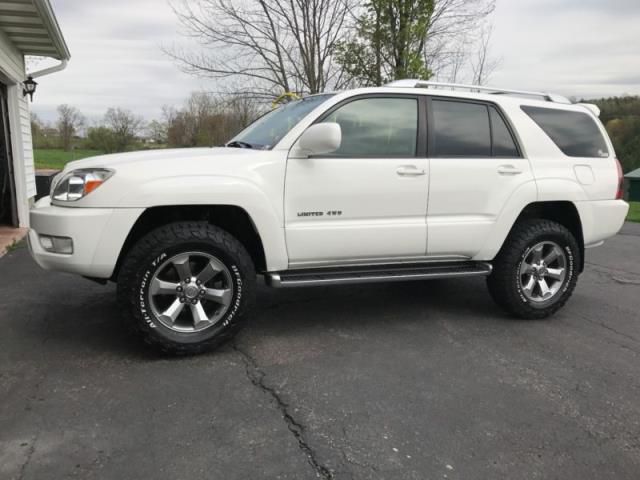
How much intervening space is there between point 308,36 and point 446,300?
10654 millimetres

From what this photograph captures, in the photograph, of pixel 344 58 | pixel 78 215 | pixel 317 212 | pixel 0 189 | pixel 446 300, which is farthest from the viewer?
pixel 344 58

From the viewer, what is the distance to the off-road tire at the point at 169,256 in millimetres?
3322

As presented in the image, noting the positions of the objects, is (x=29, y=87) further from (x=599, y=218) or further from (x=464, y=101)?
(x=599, y=218)

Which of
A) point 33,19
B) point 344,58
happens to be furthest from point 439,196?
point 344,58

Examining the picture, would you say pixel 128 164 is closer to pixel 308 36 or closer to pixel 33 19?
pixel 33 19

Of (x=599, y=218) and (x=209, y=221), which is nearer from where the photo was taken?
(x=209, y=221)

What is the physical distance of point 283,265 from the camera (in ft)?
12.3

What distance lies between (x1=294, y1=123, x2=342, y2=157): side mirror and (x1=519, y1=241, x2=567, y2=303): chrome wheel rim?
2.07m

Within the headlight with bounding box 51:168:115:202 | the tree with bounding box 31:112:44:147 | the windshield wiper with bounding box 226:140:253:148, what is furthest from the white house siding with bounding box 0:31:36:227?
the tree with bounding box 31:112:44:147

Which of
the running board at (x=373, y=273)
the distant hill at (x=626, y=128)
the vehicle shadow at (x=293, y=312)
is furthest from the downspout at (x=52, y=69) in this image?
the distant hill at (x=626, y=128)

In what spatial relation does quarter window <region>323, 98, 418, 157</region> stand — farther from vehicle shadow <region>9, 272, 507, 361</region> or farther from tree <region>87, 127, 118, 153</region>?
tree <region>87, 127, 118, 153</region>

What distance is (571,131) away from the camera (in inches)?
182

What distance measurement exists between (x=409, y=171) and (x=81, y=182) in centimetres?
227

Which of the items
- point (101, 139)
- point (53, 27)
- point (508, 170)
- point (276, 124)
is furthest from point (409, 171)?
point (101, 139)
